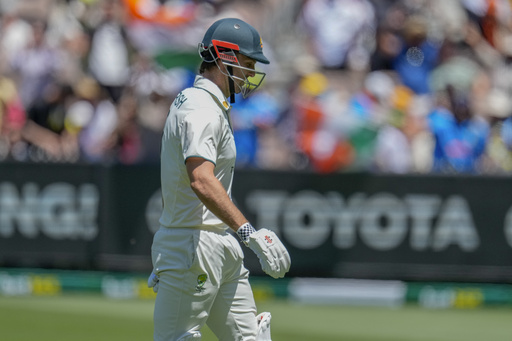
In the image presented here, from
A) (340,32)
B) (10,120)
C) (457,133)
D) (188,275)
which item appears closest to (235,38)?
(188,275)

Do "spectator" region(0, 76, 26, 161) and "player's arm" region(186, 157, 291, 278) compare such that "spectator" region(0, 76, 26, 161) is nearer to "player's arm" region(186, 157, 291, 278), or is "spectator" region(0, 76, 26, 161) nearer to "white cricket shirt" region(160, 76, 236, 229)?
"white cricket shirt" region(160, 76, 236, 229)

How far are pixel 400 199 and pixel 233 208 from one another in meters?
5.88

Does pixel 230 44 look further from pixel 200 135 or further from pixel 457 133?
pixel 457 133

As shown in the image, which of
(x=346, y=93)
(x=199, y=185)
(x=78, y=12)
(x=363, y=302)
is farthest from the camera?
(x=78, y=12)

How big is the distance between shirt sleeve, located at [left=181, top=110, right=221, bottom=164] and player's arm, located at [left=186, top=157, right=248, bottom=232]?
0.04 meters

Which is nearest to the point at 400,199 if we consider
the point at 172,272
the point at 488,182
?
the point at 488,182

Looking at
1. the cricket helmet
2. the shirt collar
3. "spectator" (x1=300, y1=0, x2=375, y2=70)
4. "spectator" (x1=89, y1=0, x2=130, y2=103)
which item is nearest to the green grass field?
"spectator" (x1=89, y1=0, x2=130, y2=103)

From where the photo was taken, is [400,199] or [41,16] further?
[41,16]

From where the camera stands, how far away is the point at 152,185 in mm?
9992

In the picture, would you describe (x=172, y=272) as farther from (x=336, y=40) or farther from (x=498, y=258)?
→ (x=336, y=40)

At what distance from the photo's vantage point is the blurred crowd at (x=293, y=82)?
1045cm

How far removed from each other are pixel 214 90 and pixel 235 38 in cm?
26

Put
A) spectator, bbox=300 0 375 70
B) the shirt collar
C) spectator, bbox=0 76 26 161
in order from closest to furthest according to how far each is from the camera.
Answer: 1. the shirt collar
2. spectator, bbox=0 76 26 161
3. spectator, bbox=300 0 375 70

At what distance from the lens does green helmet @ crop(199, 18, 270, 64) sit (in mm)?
4422
